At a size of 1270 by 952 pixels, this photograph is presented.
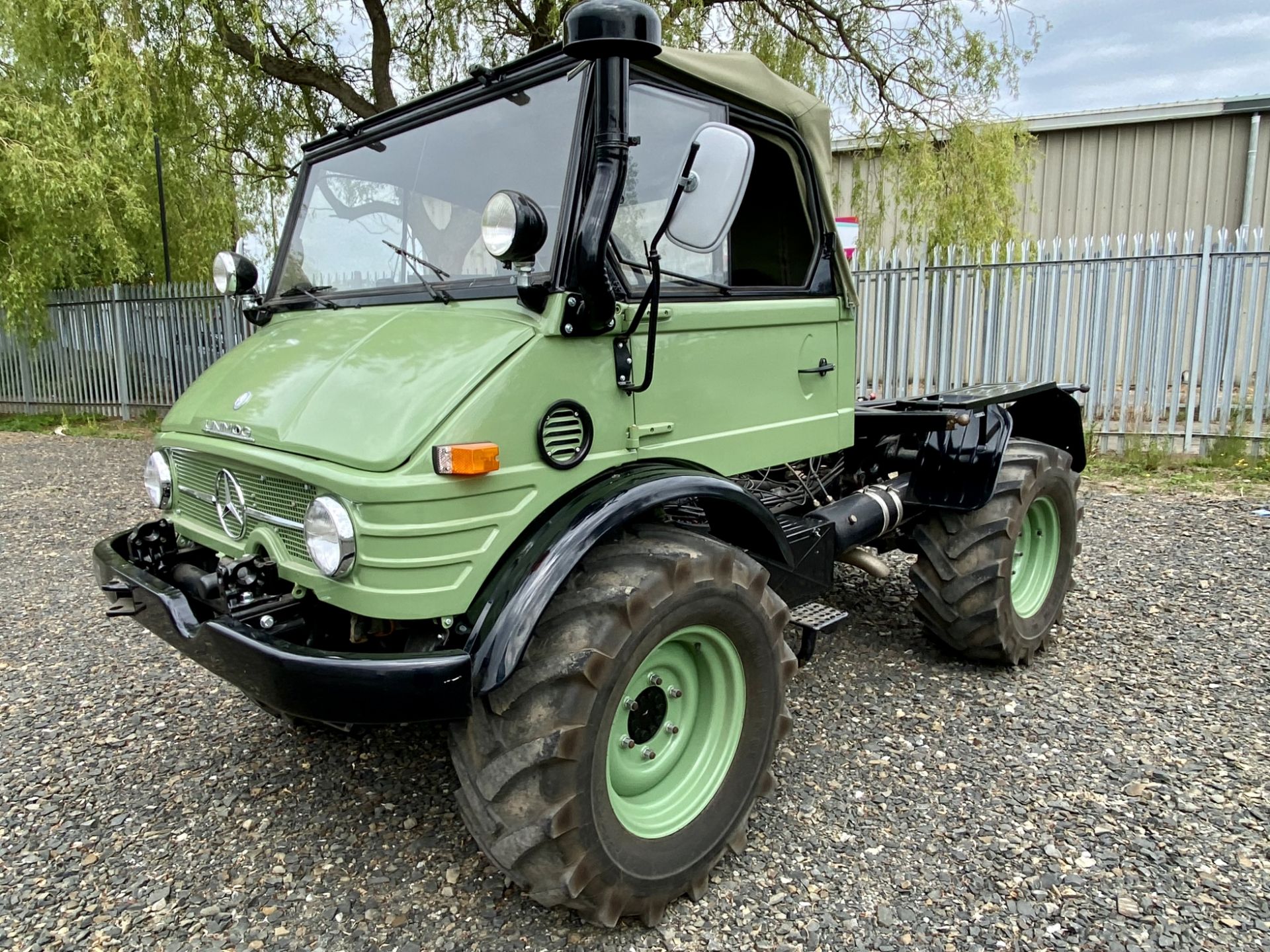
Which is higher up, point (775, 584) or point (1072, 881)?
point (775, 584)

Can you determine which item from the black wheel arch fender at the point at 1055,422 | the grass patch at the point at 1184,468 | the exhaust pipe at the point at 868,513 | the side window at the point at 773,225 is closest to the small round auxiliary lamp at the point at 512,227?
the side window at the point at 773,225

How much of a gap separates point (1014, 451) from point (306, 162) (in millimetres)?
3416

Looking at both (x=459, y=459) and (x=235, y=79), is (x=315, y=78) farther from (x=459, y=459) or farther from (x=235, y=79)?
(x=459, y=459)

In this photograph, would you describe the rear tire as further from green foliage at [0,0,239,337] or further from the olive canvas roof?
green foliage at [0,0,239,337]

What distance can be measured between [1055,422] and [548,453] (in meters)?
3.47

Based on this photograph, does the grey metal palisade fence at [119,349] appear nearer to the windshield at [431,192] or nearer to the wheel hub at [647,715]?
the windshield at [431,192]

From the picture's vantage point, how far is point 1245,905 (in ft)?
8.04

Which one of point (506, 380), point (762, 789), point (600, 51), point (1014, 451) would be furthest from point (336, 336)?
point (1014, 451)

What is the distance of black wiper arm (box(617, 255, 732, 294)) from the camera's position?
8.68ft

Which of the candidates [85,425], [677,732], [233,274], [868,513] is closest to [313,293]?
[233,274]

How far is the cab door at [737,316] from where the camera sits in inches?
107

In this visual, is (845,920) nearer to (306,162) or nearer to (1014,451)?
(1014,451)

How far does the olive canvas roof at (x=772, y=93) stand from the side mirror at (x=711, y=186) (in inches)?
22.7

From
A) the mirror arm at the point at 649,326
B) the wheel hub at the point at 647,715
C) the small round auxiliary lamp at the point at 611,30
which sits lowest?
the wheel hub at the point at 647,715
